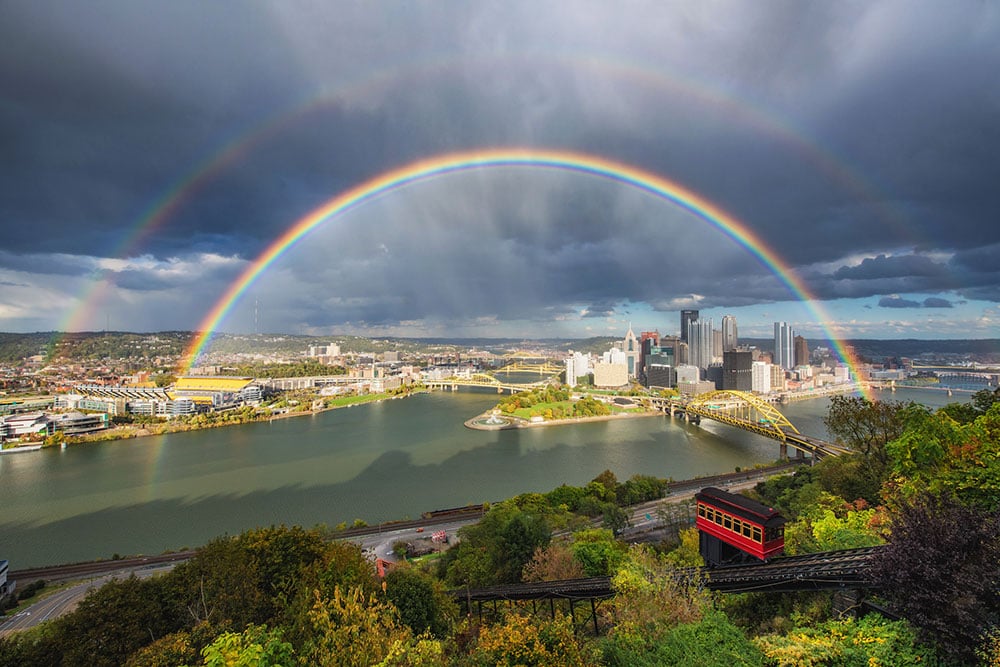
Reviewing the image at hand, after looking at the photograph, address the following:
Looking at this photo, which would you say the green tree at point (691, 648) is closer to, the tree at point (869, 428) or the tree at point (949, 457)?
the tree at point (949, 457)

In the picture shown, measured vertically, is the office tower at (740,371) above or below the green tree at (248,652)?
below

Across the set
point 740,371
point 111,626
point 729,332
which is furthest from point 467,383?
point 111,626

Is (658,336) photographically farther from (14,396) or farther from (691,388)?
(14,396)

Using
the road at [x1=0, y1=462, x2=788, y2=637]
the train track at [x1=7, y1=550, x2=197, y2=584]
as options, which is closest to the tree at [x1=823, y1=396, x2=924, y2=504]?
the road at [x1=0, y1=462, x2=788, y2=637]

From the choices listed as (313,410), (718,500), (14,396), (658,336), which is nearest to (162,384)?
(14,396)

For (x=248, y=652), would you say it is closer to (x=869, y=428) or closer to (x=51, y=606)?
(x=51, y=606)

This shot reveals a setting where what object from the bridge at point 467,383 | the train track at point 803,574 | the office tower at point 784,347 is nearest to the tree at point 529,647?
the train track at point 803,574

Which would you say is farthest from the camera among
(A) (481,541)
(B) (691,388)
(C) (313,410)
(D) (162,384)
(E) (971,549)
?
(B) (691,388)

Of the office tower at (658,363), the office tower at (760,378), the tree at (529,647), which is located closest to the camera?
the tree at (529,647)
